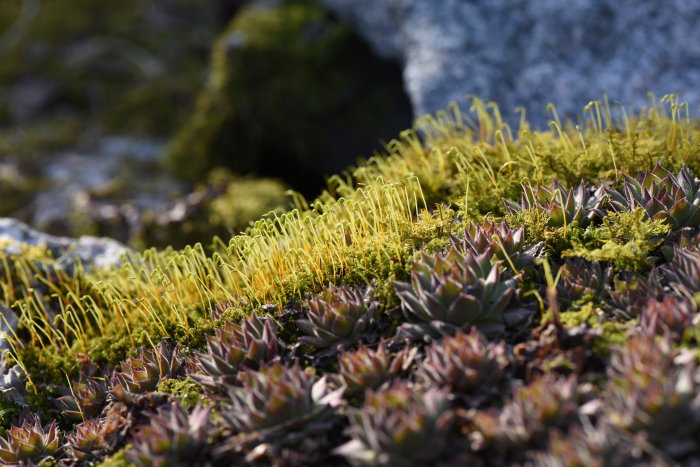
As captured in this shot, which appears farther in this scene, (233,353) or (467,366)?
(233,353)

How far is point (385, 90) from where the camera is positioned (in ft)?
22.1

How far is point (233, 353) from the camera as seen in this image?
2684mm

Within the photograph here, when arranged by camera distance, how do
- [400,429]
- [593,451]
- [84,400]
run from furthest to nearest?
1. [84,400]
2. [400,429]
3. [593,451]

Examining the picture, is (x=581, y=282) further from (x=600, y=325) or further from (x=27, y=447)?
(x=27, y=447)

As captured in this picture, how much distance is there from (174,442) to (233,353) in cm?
51

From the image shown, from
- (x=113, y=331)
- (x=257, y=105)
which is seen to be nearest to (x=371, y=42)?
(x=257, y=105)

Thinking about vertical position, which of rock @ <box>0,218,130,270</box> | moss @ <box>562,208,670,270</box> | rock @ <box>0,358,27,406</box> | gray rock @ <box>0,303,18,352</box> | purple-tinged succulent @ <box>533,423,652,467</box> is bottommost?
purple-tinged succulent @ <box>533,423,652,467</box>

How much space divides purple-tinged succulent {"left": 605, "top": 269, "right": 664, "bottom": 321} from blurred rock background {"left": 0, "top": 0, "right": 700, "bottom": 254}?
2.50 meters

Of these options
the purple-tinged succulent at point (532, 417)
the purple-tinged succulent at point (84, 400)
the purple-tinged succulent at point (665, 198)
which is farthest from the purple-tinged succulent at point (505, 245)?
the purple-tinged succulent at point (84, 400)

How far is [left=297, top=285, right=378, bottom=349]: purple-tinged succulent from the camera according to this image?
2754 mm

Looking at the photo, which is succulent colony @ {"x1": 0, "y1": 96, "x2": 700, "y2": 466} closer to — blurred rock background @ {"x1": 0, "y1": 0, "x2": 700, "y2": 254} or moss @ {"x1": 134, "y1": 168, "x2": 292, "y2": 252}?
blurred rock background @ {"x1": 0, "y1": 0, "x2": 700, "y2": 254}

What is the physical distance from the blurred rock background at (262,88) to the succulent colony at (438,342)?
122cm

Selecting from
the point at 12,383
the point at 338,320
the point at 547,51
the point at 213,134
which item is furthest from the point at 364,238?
the point at 213,134

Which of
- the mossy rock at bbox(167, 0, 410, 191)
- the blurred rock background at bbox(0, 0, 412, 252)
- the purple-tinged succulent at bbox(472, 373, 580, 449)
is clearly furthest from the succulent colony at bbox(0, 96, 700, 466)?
the mossy rock at bbox(167, 0, 410, 191)
